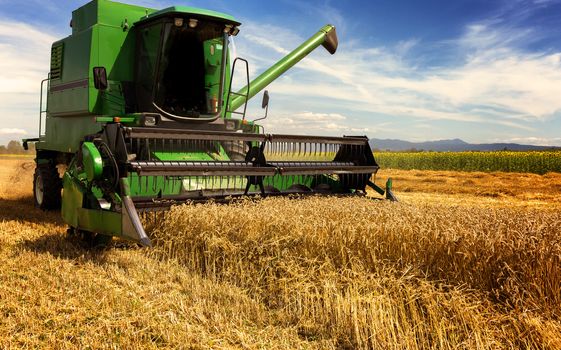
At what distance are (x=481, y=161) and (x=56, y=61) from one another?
2093 cm

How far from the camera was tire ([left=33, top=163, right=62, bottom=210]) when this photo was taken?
7.46m

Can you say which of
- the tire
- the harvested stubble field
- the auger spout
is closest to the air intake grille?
the tire

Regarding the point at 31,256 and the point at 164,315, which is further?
the point at 31,256

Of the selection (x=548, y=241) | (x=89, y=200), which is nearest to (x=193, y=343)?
(x=548, y=241)

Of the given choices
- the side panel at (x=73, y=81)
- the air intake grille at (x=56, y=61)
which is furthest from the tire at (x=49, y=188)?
the air intake grille at (x=56, y=61)

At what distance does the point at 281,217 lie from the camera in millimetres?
3756

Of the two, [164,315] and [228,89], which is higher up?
[228,89]

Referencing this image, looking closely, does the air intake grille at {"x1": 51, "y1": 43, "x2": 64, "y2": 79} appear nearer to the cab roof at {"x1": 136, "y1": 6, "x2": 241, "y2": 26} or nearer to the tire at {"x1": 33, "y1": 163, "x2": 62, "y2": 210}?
the tire at {"x1": 33, "y1": 163, "x2": 62, "y2": 210}

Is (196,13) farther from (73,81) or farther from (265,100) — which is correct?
(73,81)

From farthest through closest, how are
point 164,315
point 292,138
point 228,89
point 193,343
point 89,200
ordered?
point 228,89, point 292,138, point 89,200, point 164,315, point 193,343

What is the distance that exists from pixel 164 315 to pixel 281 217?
3.83 ft

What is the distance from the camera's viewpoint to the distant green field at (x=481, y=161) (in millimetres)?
21250

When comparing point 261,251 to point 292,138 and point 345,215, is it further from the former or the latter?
point 292,138

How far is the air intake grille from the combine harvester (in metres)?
0.04
